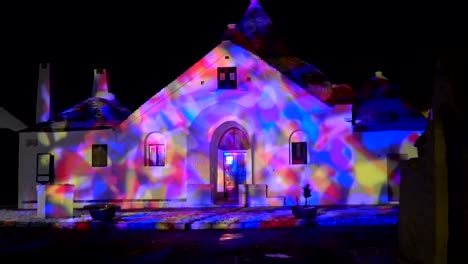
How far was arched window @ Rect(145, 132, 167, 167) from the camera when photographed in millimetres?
25625

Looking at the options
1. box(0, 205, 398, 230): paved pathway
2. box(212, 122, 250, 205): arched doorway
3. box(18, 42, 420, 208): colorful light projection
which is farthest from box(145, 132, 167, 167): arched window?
box(0, 205, 398, 230): paved pathway

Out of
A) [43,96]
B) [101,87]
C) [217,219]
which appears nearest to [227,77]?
[217,219]

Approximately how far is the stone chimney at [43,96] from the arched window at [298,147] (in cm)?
1337

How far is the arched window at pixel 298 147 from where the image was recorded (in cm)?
→ 2458

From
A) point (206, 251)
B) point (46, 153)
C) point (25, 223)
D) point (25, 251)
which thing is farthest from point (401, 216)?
point (46, 153)

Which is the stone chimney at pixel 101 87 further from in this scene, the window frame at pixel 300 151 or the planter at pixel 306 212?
the planter at pixel 306 212

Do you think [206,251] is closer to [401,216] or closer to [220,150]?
[401,216]

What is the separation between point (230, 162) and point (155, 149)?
11.8 feet

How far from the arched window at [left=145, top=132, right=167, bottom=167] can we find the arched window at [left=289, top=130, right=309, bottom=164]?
597cm

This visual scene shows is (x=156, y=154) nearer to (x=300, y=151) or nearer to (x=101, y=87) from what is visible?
(x=300, y=151)

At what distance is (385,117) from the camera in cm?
2470

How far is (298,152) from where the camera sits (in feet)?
80.8

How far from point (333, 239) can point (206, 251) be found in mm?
3571

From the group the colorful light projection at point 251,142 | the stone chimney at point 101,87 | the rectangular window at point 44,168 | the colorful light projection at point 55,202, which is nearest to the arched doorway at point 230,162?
the colorful light projection at point 251,142
